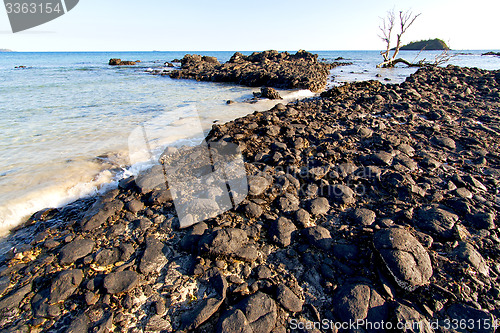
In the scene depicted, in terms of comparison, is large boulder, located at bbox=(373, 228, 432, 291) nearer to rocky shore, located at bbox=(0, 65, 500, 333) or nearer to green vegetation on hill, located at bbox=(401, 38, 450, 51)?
rocky shore, located at bbox=(0, 65, 500, 333)

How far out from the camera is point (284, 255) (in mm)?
2369

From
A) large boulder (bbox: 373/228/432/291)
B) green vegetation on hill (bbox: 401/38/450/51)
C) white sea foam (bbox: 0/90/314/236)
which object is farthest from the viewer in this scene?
green vegetation on hill (bbox: 401/38/450/51)

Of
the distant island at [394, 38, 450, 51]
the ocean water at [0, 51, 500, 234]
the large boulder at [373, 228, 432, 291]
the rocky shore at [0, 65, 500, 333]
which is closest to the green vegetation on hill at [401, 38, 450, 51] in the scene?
the distant island at [394, 38, 450, 51]

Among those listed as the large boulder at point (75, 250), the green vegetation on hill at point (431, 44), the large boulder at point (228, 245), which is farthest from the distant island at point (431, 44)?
the large boulder at point (75, 250)

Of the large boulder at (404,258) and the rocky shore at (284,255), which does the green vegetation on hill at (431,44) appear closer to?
the rocky shore at (284,255)

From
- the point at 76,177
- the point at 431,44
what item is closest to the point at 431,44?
the point at 431,44

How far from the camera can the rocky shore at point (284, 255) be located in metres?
1.80

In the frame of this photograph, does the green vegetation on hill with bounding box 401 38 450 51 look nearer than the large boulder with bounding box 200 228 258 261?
No

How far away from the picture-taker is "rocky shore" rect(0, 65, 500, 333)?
180 centimetres

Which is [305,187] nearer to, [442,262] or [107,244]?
[442,262]

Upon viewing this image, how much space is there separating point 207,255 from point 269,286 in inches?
26.7

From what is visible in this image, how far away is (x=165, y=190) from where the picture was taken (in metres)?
3.28

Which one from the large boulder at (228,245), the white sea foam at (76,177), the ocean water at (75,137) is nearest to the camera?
the large boulder at (228,245)

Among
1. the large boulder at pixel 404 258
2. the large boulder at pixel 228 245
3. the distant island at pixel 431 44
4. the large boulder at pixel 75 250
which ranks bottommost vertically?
the large boulder at pixel 75 250
